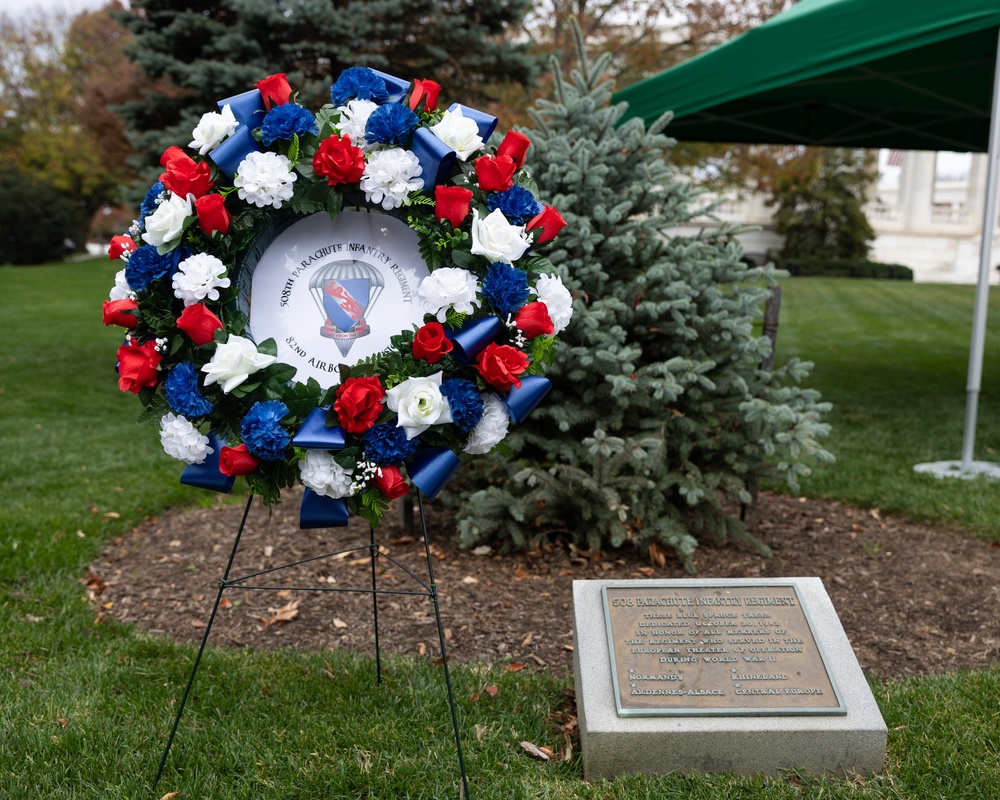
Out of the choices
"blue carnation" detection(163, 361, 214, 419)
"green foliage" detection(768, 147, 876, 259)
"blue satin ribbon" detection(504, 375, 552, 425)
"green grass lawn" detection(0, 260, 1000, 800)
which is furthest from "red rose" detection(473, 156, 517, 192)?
"green foliage" detection(768, 147, 876, 259)

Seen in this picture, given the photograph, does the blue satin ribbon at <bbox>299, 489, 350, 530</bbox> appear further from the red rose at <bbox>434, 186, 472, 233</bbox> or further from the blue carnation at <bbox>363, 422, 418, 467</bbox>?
the red rose at <bbox>434, 186, 472, 233</bbox>

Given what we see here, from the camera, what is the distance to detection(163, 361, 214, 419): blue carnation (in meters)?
2.61

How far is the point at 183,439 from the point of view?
8.71ft

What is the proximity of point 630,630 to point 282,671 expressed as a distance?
4.62ft

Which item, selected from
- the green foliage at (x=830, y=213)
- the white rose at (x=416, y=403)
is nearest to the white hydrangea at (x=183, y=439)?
the white rose at (x=416, y=403)

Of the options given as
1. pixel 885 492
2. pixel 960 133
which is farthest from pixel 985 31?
pixel 960 133

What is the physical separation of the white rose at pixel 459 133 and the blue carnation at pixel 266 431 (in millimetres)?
962

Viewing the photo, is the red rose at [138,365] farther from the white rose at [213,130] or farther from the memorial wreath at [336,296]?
the white rose at [213,130]

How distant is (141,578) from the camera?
14.9 feet

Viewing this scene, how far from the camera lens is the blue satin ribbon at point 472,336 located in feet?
8.75

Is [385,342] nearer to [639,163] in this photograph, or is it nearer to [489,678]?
[489,678]

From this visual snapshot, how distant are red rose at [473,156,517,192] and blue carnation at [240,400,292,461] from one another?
939 millimetres

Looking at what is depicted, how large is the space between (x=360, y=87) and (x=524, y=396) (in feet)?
3.64

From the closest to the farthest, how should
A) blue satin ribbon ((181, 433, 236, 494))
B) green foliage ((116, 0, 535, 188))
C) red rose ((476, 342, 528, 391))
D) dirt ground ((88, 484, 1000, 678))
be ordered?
red rose ((476, 342, 528, 391)), blue satin ribbon ((181, 433, 236, 494)), dirt ground ((88, 484, 1000, 678)), green foliage ((116, 0, 535, 188))
